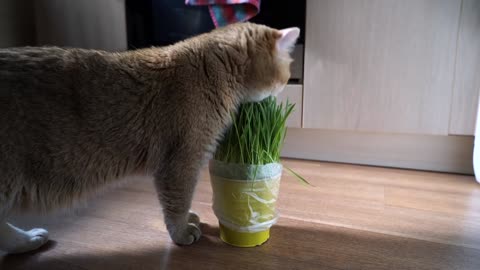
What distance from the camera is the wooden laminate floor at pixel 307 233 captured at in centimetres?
76

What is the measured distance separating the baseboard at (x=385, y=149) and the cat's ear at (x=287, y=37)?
0.80m

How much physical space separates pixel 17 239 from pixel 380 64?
1.37 meters

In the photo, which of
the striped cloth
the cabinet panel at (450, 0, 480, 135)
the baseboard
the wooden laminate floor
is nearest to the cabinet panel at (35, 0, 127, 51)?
the striped cloth

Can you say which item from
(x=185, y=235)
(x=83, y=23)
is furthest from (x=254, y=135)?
(x=83, y=23)

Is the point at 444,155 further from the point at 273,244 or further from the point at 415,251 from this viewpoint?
the point at 273,244

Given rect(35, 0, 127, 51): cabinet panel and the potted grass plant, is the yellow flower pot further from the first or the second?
rect(35, 0, 127, 51): cabinet panel

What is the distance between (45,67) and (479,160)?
1.47m

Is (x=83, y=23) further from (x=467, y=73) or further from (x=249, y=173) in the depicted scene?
(x=467, y=73)

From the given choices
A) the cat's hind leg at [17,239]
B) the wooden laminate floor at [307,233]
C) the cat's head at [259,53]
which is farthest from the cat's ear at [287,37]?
the cat's hind leg at [17,239]

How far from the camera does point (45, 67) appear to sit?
0.66m

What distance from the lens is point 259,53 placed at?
82 centimetres

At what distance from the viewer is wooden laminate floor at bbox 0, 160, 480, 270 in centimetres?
76

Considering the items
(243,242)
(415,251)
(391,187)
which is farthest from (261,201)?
(391,187)

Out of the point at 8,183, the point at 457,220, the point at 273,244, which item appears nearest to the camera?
the point at 8,183
